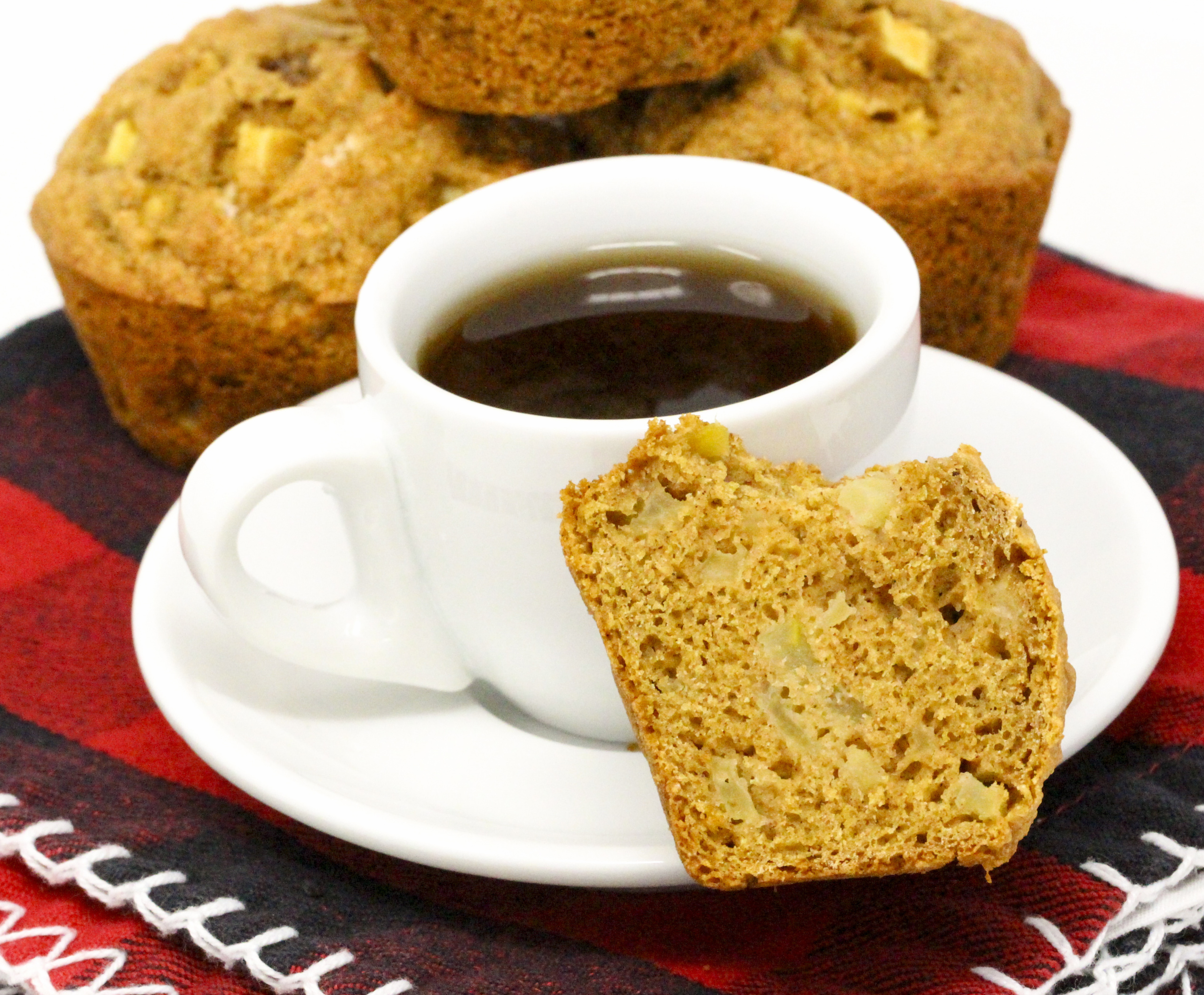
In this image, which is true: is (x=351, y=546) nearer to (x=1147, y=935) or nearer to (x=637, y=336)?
(x=637, y=336)

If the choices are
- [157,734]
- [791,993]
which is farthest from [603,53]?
[791,993]

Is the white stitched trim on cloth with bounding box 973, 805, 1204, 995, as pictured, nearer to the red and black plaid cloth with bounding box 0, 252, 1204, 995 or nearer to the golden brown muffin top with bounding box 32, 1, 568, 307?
the red and black plaid cloth with bounding box 0, 252, 1204, 995

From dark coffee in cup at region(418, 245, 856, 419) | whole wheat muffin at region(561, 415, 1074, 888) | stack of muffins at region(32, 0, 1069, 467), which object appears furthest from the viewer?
stack of muffins at region(32, 0, 1069, 467)

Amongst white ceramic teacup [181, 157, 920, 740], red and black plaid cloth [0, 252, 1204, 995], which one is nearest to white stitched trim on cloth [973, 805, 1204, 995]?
red and black plaid cloth [0, 252, 1204, 995]

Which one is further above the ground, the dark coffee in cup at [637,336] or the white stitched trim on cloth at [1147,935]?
the dark coffee in cup at [637,336]

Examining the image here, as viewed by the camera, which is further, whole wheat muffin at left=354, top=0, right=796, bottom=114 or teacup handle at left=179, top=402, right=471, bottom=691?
whole wheat muffin at left=354, top=0, right=796, bottom=114

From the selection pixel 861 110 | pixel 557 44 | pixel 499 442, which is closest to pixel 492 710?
pixel 499 442

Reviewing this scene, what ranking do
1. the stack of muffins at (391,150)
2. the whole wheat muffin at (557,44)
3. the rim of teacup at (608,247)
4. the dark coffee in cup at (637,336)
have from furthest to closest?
the stack of muffins at (391,150)
the whole wheat muffin at (557,44)
the dark coffee in cup at (637,336)
the rim of teacup at (608,247)

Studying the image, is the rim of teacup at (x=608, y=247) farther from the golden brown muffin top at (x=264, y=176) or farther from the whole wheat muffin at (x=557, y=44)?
the golden brown muffin top at (x=264, y=176)

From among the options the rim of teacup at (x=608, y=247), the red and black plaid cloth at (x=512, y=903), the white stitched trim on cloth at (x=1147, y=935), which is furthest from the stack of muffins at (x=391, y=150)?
the white stitched trim on cloth at (x=1147, y=935)
